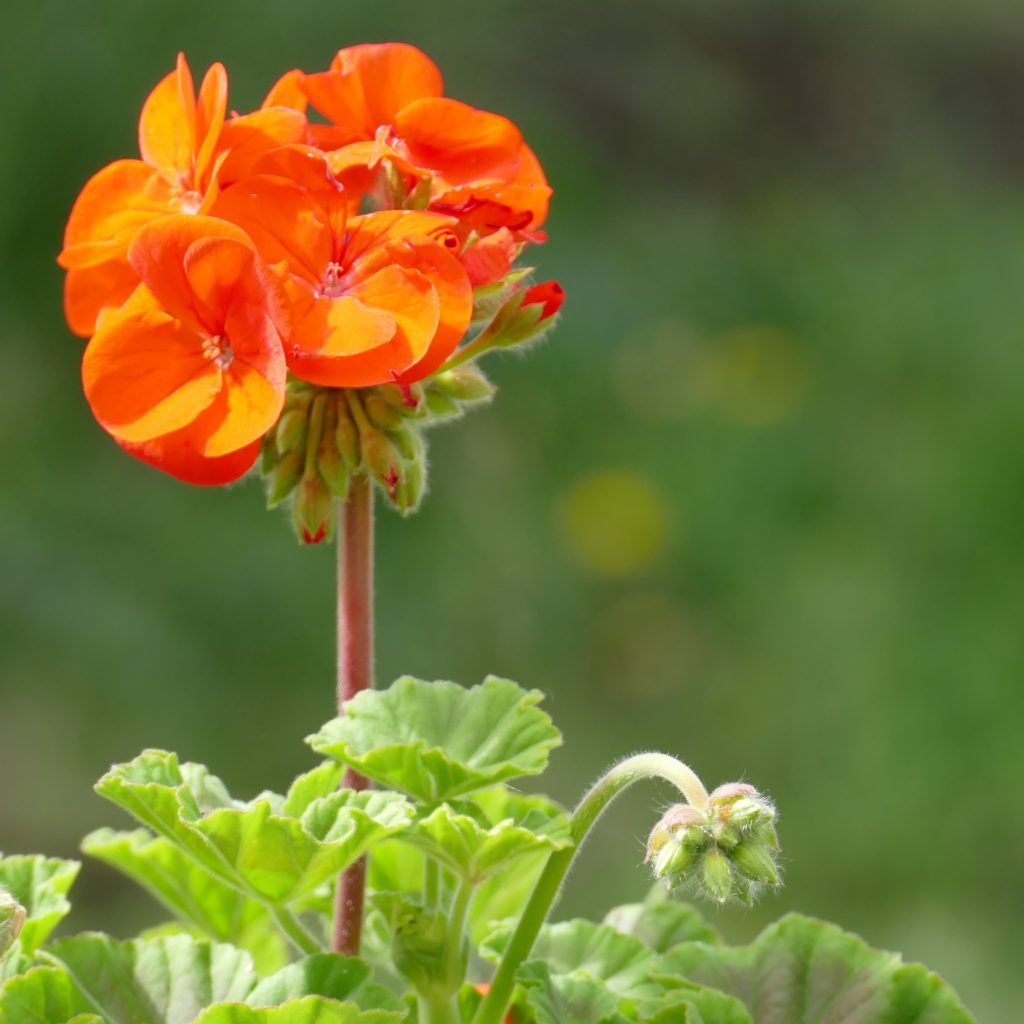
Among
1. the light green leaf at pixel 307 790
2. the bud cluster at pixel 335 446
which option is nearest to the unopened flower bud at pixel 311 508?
the bud cluster at pixel 335 446

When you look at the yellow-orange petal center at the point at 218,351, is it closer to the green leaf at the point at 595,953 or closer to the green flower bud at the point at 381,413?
the green flower bud at the point at 381,413

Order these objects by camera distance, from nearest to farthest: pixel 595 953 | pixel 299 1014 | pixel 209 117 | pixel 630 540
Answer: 1. pixel 299 1014
2. pixel 209 117
3. pixel 595 953
4. pixel 630 540

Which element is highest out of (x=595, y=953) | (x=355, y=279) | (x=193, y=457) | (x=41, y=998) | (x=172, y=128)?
(x=172, y=128)

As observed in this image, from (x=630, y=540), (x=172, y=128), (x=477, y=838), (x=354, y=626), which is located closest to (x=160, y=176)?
(x=172, y=128)

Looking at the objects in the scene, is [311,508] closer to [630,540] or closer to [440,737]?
[440,737]

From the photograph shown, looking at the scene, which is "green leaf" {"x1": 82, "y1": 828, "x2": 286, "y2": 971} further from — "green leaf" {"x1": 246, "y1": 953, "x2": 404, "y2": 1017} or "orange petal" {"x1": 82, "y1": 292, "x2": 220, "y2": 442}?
"orange petal" {"x1": 82, "y1": 292, "x2": 220, "y2": 442}

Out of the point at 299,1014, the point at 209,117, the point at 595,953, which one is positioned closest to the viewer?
the point at 299,1014
